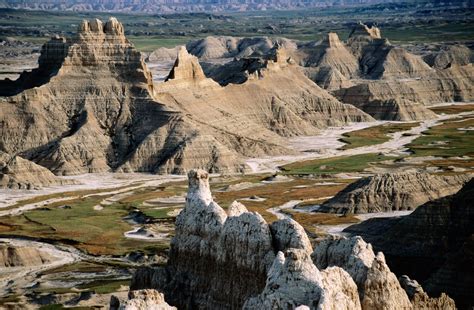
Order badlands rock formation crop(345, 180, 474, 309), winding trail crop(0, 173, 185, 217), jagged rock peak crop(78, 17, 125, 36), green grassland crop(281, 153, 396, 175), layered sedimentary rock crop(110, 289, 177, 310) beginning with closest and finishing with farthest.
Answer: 1. layered sedimentary rock crop(110, 289, 177, 310)
2. badlands rock formation crop(345, 180, 474, 309)
3. winding trail crop(0, 173, 185, 217)
4. green grassland crop(281, 153, 396, 175)
5. jagged rock peak crop(78, 17, 125, 36)

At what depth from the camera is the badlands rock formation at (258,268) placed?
3978 cm

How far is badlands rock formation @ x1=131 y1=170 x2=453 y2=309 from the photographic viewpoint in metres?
39.8

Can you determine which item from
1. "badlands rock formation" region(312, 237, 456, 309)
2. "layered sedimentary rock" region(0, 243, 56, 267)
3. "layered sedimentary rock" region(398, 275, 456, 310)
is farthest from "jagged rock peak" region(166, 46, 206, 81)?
"layered sedimentary rock" region(398, 275, 456, 310)

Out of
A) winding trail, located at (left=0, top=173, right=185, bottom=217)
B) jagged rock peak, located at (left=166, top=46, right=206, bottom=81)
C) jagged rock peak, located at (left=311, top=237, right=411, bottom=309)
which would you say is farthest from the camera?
jagged rock peak, located at (left=166, top=46, right=206, bottom=81)

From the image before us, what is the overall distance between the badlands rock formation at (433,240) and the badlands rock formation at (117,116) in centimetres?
5837

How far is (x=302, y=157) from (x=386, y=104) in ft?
158

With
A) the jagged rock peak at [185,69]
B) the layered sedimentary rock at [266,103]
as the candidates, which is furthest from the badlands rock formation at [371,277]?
the jagged rock peak at [185,69]

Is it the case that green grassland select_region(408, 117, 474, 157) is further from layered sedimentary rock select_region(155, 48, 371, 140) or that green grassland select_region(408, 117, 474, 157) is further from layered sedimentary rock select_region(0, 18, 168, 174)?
layered sedimentary rock select_region(0, 18, 168, 174)

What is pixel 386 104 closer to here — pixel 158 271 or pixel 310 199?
pixel 310 199

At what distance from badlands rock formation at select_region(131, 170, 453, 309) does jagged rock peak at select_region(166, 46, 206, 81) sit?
97.5 meters

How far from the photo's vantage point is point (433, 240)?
2842 inches

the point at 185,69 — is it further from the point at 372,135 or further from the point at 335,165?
the point at 372,135

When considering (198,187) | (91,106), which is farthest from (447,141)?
(198,187)

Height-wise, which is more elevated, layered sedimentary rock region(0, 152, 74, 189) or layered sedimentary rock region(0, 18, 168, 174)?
layered sedimentary rock region(0, 18, 168, 174)
